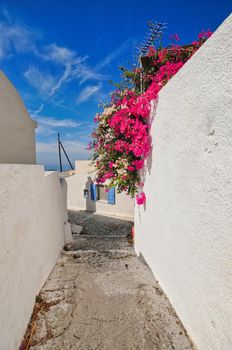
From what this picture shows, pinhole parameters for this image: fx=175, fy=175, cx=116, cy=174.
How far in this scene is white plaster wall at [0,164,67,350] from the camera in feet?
6.56

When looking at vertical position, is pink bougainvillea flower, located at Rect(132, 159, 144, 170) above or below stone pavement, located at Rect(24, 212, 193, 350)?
above

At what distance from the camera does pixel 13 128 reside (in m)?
5.23

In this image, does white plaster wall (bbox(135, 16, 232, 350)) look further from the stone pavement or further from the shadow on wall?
the shadow on wall

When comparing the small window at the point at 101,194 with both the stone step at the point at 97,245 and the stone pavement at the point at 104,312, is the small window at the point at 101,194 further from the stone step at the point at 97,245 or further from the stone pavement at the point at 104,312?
the stone pavement at the point at 104,312

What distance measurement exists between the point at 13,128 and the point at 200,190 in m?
5.42

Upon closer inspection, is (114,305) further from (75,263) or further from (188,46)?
(188,46)

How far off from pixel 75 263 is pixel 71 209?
41.1 ft

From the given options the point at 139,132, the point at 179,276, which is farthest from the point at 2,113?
the point at 179,276

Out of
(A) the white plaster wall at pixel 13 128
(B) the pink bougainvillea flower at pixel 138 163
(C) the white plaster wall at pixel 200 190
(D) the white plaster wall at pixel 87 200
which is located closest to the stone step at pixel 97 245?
(A) the white plaster wall at pixel 13 128

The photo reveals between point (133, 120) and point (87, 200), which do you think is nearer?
point (133, 120)

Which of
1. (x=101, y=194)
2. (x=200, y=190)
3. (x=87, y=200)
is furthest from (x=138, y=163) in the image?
(x=87, y=200)

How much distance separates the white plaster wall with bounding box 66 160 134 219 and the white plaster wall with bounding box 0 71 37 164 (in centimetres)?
631

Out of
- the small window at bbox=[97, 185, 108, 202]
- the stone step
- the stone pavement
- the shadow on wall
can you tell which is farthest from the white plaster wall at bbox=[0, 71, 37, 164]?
the shadow on wall

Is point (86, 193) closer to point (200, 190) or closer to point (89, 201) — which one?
point (89, 201)
